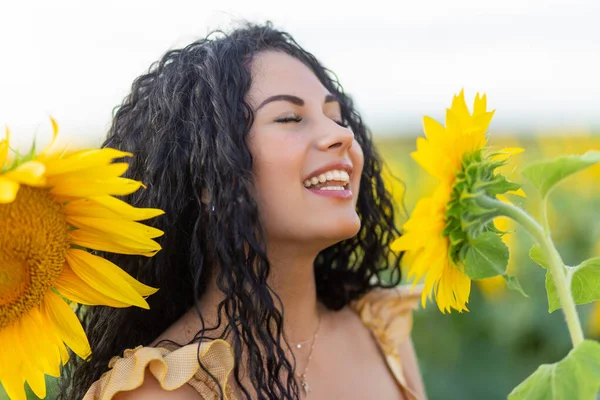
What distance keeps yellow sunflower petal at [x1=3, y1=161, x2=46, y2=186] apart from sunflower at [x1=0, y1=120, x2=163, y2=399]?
3cm

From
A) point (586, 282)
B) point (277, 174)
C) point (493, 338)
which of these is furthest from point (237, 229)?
point (493, 338)

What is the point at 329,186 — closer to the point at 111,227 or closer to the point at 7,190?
the point at 111,227

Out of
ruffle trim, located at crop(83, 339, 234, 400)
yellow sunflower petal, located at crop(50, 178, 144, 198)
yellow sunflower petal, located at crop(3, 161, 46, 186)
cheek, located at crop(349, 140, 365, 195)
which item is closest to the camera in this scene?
yellow sunflower petal, located at crop(3, 161, 46, 186)

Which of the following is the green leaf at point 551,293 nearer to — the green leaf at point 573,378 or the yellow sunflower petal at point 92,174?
the green leaf at point 573,378

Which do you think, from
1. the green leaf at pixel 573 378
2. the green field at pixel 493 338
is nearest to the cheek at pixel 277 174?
the green leaf at pixel 573 378

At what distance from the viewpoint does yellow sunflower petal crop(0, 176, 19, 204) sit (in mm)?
1022

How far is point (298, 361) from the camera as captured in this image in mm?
1780

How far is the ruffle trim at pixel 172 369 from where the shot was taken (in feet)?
4.84

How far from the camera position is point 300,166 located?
1593 mm

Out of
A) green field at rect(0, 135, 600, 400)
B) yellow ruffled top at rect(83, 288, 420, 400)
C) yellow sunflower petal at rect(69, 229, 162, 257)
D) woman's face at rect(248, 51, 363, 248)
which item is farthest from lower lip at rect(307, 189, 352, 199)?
green field at rect(0, 135, 600, 400)

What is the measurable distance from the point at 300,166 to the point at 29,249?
58 cm

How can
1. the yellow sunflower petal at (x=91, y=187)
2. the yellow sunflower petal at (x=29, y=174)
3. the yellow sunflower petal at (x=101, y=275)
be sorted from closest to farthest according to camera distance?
the yellow sunflower petal at (x=29, y=174) < the yellow sunflower petal at (x=91, y=187) < the yellow sunflower petal at (x=101, y=275)

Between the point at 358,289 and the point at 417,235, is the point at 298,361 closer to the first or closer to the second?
the point at 358,289

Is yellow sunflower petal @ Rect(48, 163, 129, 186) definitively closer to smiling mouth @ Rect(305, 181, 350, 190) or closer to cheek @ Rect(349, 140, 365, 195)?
smiling mouth @ Rect(305, 181, 350, 190)
